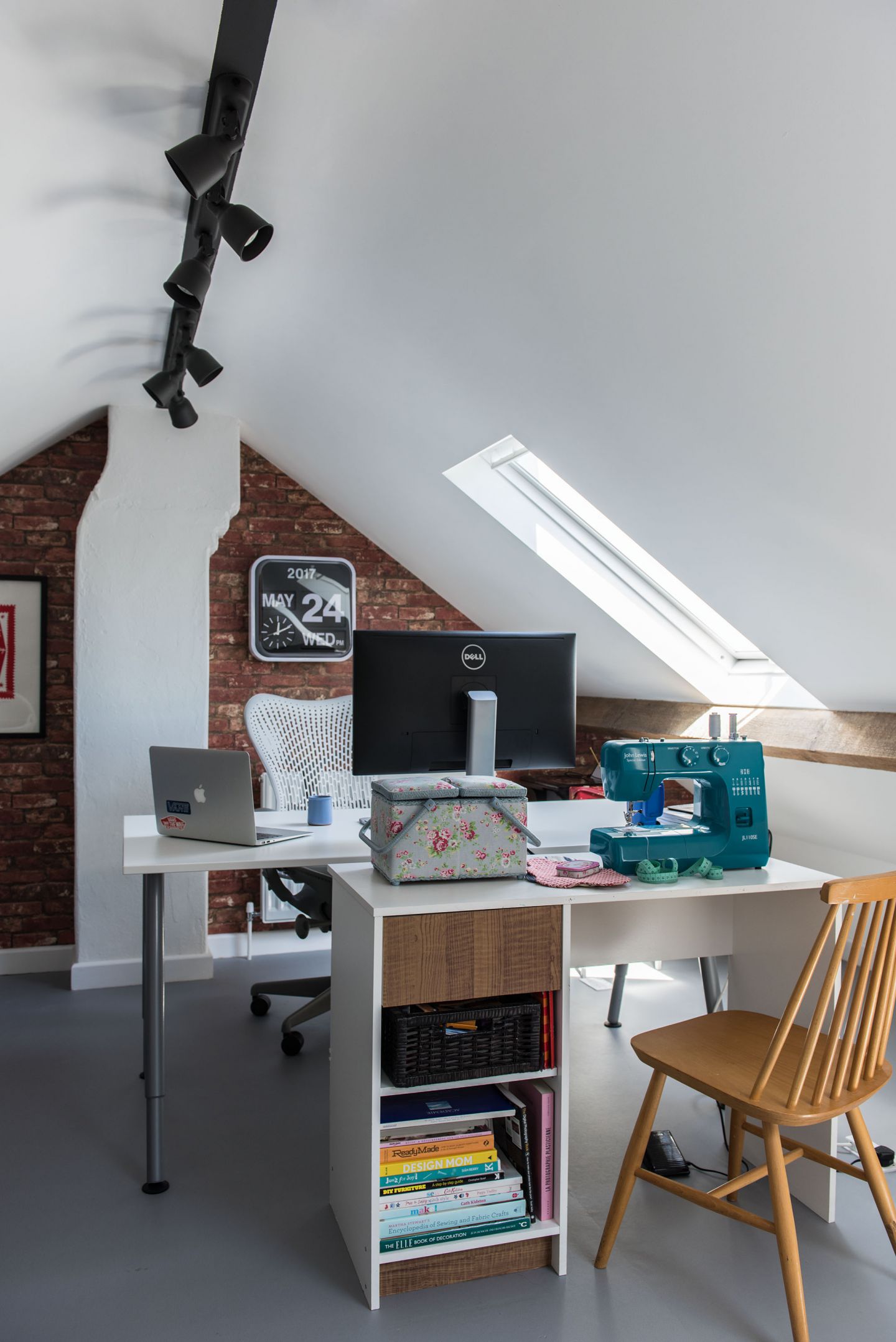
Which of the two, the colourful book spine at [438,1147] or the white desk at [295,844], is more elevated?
the white desk at [295,844]

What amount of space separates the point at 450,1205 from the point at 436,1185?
0.06m

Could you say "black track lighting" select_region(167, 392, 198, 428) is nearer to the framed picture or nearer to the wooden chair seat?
the framed picture

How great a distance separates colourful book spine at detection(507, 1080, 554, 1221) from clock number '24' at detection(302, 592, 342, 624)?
3.09m

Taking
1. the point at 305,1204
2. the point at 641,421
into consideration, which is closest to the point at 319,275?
the point at 641,421

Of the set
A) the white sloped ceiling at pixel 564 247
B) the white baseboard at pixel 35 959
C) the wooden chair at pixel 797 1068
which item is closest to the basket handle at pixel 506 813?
the wooden chair at pixel 797 1068

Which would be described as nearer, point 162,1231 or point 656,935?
point 162,1231

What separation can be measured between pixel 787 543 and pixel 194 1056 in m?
2.62

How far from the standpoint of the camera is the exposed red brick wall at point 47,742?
4.46m

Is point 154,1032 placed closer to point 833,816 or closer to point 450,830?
point 450,830

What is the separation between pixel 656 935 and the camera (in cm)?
270

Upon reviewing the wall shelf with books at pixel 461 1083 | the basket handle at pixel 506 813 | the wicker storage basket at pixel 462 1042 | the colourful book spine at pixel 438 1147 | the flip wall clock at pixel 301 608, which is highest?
the flip wall clock at pixel 301 608

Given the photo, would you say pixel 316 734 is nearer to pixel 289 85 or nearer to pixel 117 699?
pixel 117 699

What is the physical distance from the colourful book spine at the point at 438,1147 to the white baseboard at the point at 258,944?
2647 millimetres

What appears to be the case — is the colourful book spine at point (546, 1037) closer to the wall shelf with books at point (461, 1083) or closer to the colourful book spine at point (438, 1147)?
the wall shelf with books at point (461, 1083)
